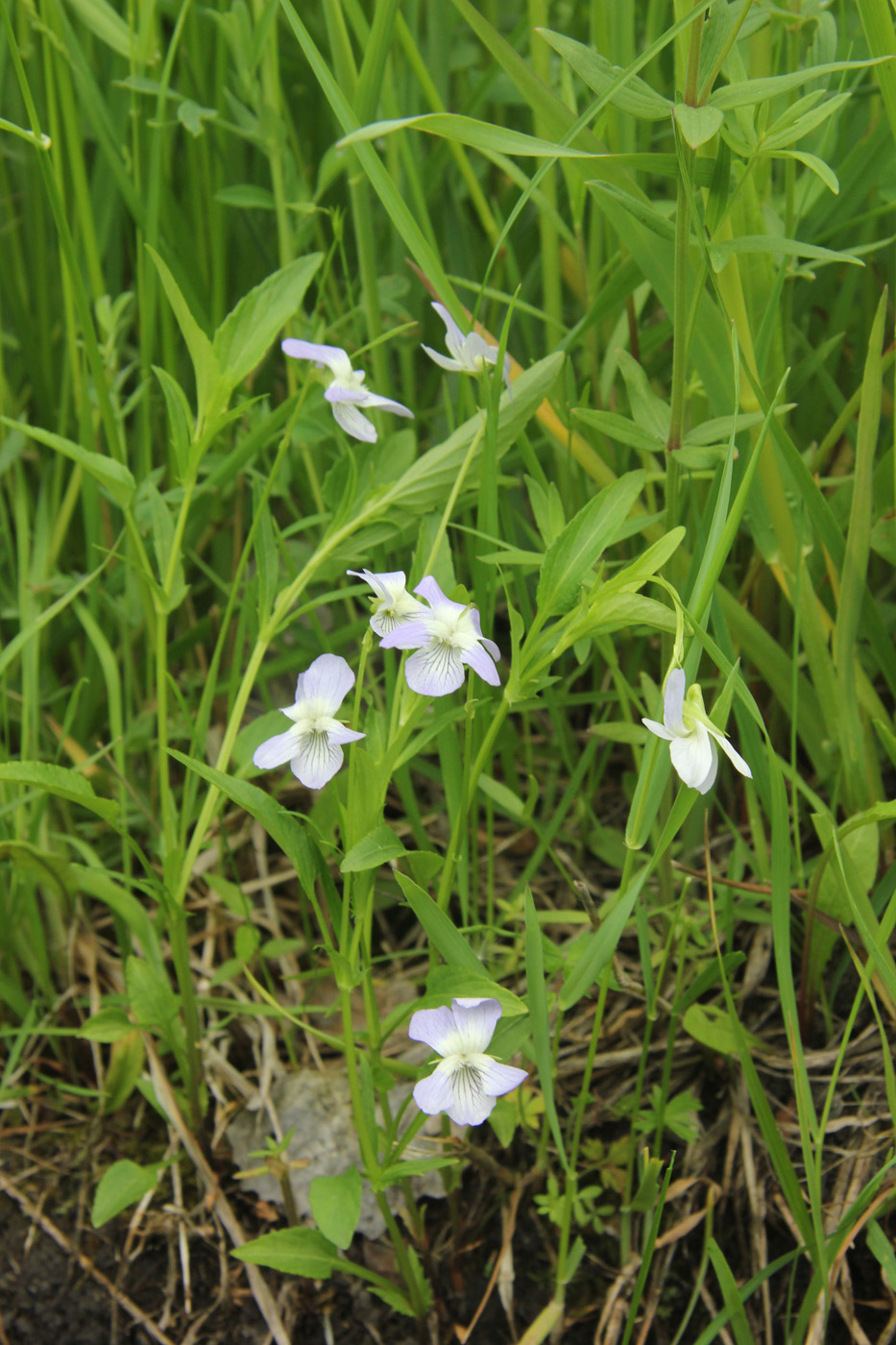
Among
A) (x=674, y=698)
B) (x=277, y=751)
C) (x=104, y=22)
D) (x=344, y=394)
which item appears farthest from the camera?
(x=104, y=22)

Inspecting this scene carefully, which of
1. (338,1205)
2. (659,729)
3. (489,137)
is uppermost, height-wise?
(489,137)

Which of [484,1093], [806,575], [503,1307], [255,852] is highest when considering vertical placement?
[806,575]

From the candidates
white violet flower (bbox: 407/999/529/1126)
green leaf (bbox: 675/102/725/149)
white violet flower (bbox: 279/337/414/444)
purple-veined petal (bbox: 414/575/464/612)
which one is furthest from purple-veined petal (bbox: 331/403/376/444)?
white violet flower (bbox: 407/999/529/1126)

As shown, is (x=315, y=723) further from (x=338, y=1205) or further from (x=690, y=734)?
(x=338, y=1205)

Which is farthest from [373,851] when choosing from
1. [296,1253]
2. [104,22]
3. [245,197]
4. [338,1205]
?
[104,22]

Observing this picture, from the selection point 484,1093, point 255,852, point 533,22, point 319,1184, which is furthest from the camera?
point 255,852

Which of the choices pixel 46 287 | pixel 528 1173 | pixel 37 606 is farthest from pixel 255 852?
pixel 46 287

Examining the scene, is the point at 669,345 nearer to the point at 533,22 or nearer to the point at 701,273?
the point at 533,22
